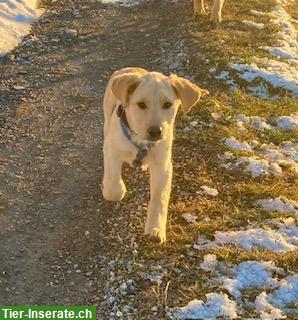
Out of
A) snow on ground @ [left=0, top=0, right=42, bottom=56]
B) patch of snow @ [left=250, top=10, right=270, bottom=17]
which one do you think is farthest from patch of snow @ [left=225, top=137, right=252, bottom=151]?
patch of snow @ [left=250, top=10, right=270, bottom=17]

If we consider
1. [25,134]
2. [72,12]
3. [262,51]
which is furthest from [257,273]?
[72,12]

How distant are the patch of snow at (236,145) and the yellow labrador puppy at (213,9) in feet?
15.3

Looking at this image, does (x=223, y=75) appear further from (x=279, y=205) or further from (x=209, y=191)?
(x=279, y=205)

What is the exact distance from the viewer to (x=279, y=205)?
6.71 meters

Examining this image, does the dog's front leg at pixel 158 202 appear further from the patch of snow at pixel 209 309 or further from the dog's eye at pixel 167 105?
the patch of snow at pixel 209 309

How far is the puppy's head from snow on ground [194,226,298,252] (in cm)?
118

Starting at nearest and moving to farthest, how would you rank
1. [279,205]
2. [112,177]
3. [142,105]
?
[142,105], [112,177], [279,205]

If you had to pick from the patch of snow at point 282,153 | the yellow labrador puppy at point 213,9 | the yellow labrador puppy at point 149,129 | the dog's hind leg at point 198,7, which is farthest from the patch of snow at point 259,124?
the dog's hind leg at point 198,7

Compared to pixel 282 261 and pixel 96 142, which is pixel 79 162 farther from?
pixel 282 261

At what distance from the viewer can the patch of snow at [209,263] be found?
5648 mm

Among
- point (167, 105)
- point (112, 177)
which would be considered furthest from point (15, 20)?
point (167, 105)

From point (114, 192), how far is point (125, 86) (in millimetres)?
1201

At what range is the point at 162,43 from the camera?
11141 millimetres

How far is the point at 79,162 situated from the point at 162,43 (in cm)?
436
